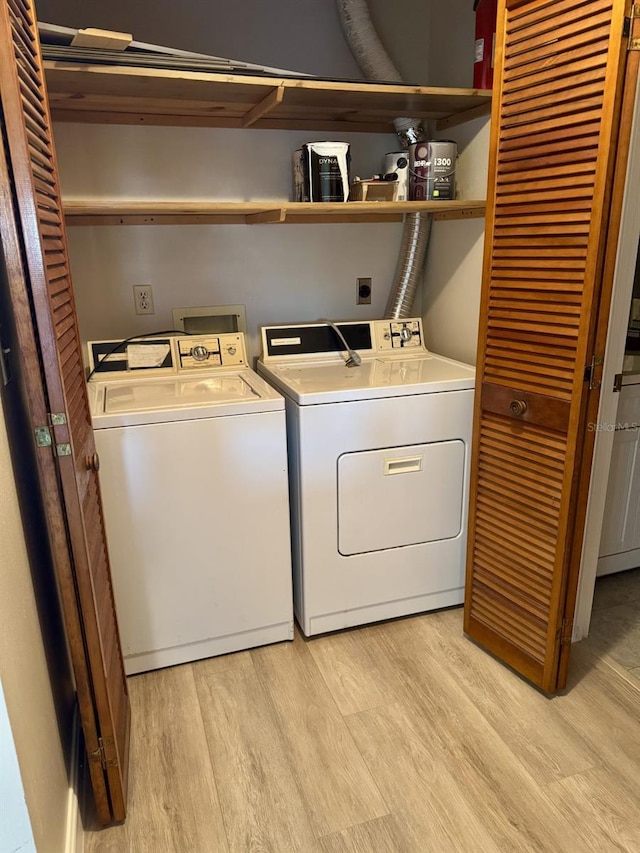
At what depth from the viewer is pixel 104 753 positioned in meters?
1.38

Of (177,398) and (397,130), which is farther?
(397,130)

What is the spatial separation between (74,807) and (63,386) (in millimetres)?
1010

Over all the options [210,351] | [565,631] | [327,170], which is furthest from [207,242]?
[565,631]

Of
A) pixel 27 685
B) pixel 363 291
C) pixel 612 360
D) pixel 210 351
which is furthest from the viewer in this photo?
pixel 363 291

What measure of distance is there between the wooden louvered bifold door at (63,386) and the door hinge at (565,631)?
125 centimetres

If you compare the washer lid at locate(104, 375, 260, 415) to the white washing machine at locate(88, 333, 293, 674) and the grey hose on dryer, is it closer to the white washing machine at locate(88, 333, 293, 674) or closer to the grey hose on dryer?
the white washing machine at locate(88, 333, 293, 674)

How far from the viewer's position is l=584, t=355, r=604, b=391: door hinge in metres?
1.56

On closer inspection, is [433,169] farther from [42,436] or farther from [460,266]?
[42,436]

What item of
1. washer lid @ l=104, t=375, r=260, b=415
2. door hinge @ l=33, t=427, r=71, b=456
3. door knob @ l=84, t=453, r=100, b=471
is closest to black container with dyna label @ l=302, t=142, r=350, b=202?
washer lid @ l=104, t=375, r=260, b=415

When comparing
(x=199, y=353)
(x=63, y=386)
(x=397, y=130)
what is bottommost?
(x=199, y=353)

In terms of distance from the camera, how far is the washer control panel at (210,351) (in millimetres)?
2299

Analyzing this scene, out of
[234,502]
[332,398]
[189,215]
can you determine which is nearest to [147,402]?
[234,502]

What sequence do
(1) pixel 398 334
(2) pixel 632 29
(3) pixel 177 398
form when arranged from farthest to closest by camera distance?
1. (1) pixel 398 334
2. (3) pixel 177 398
3. (2) pixel 632 29

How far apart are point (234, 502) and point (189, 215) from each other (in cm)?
115
